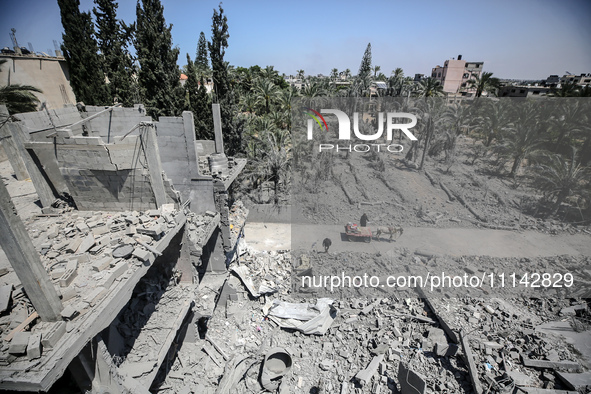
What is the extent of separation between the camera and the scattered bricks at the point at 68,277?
4.86 meters

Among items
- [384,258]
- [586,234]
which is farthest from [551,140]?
[384,258]

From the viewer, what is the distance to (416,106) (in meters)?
26.4

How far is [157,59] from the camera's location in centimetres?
1712

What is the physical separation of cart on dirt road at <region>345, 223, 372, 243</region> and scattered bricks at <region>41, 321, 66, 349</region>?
504 inches

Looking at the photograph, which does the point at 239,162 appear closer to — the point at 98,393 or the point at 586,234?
the point at 98,393

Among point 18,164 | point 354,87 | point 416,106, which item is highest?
point 354,87

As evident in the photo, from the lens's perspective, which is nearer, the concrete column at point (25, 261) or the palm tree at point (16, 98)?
the concrete column at point (25, 261)

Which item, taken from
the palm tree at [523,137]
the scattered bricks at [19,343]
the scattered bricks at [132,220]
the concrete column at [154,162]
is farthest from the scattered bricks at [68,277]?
the palm tree at [523,137]

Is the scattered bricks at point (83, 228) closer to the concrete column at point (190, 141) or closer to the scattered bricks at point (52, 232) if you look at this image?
the scattered bricks at point (52, 232)

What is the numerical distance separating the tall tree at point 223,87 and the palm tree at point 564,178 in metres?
21.4

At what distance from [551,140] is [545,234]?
8.87 meters

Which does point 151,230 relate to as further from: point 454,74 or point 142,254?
point 454,74

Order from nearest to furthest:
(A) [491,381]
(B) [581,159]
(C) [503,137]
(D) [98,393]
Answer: (D) [98,393] < (A) [491,381] < (B) [581,159] < (C) [503,137]

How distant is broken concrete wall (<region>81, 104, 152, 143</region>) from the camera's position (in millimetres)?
9984
